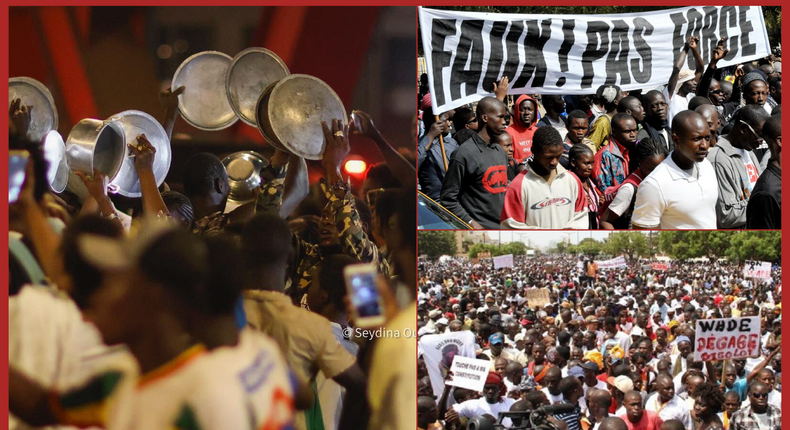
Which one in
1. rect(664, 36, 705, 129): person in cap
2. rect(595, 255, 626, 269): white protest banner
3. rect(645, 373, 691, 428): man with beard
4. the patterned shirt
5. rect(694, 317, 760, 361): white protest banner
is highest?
rect(664, 36, 705, 129): person in cap

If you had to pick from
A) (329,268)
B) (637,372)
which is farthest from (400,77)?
(637,372)

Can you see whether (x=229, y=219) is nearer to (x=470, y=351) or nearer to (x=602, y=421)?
(x=470, y=351)

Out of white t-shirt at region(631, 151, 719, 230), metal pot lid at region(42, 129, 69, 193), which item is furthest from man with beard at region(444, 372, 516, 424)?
metal pot lid at region(42, 129, 69, 193)

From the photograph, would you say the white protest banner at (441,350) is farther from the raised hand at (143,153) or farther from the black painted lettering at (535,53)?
the raised hand at (143,153)

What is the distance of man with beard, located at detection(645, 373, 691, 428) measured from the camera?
5.35m

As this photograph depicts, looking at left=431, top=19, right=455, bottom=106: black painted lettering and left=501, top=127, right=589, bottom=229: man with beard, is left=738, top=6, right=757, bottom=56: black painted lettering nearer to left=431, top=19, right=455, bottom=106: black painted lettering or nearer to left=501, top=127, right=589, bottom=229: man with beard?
left=501, top=127, right=589, bottom=229: man with beard

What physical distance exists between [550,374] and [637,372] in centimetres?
61

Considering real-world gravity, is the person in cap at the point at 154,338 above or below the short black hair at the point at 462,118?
below

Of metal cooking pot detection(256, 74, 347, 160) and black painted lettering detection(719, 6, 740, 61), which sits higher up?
black painted lettering detection(719, 6, 740, 61)

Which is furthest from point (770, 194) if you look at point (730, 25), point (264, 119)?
point (264, 119)

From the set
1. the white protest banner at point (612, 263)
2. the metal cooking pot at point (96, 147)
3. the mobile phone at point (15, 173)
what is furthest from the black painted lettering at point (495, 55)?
the mobile phone at point (15, 173)

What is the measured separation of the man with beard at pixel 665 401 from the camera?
5348 millimetres

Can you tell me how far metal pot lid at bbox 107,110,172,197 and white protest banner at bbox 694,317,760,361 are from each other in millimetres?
3668

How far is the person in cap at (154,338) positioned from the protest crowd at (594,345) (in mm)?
1356
